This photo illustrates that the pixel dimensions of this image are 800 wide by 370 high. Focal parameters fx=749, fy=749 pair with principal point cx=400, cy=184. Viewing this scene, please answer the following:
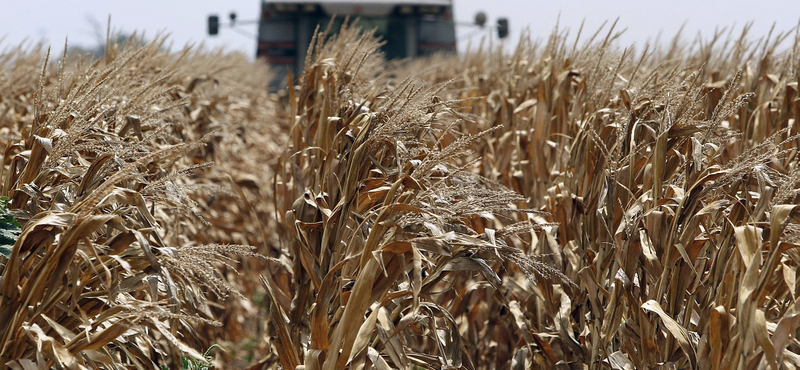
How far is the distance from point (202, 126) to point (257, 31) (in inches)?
231

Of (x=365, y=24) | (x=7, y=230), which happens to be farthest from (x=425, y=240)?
(x=365, y=24)

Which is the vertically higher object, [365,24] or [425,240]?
[425,240]

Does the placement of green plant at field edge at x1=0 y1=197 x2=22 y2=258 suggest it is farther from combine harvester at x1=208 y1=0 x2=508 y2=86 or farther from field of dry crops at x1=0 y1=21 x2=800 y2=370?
combine harvester at x1=208 y1=0 x2=508 y2=86

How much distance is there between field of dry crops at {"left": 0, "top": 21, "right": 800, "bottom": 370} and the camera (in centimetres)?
197

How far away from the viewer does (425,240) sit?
2.08 m

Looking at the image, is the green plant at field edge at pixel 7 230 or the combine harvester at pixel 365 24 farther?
the combine harvester at pixel 365 24

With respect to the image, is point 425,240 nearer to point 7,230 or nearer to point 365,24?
point 7,230

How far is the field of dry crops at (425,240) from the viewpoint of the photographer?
6.46ft

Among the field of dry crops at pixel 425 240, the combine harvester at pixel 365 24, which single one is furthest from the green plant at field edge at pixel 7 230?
the combine harvester at pixel 365 24

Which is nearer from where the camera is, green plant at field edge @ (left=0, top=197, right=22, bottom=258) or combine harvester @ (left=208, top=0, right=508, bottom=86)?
green plant at field edge @ (left=0, top=197, right=22, bottom=258)

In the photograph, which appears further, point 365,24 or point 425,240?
point 365,24

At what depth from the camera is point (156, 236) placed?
229 centimetres

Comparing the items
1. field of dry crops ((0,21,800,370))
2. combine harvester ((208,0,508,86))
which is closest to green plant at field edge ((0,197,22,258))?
field of dry crops ((0,21,800,370))

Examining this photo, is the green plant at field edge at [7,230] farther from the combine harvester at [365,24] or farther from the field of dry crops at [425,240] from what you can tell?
the combine harvester at [365,24]
